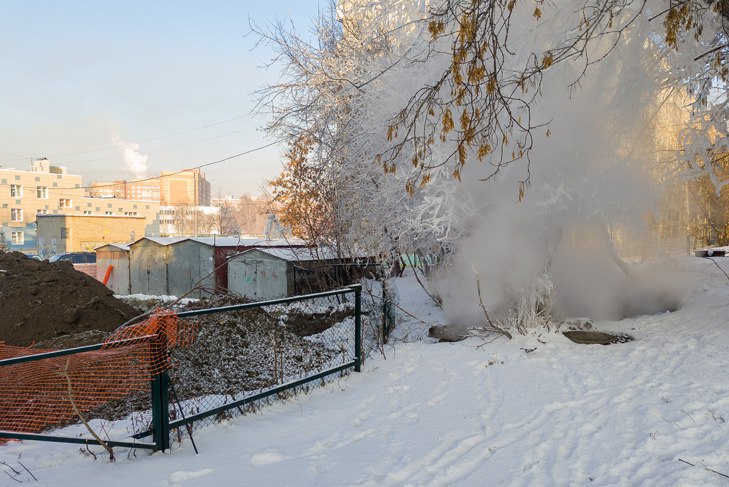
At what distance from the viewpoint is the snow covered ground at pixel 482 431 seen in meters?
3.51

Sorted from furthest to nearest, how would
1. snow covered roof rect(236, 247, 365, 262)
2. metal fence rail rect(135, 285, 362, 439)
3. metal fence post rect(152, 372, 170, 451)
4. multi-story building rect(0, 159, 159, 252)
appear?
A: multi-story building rect(0, 159, 159, 252) < snow covered roof rect(236, 247, 365, 262) < metal fence rail rect(135, 285, 362, 439) < metal fence post rect(152, 372, 170, 451)

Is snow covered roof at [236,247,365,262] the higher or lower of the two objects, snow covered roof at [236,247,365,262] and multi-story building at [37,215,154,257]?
the lower

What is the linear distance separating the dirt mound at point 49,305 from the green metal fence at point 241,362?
154 inches

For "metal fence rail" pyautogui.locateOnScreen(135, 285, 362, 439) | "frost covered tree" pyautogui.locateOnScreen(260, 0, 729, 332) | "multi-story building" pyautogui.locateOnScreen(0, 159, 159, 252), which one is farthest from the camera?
"multi-story building" pyautogui.locateOnScreen(0, 159, 159, 252)

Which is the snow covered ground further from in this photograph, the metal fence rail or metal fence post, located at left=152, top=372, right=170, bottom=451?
the metal fence rail

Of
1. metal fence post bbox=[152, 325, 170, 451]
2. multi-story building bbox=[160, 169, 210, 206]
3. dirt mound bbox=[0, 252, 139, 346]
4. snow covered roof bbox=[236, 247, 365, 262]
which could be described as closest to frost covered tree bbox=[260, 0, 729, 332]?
metal fence post bbox=[152, 325, 170, 451]

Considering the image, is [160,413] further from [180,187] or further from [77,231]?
[180,187]

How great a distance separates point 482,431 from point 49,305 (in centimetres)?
1093

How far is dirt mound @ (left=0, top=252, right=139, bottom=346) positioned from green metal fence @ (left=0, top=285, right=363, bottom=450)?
3900mm

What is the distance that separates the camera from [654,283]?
9953 millimetres

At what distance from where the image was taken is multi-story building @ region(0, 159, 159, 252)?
68.9 m

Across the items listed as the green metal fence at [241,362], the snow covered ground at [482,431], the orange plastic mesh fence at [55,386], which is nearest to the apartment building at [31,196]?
the green metal fence at [241,362]

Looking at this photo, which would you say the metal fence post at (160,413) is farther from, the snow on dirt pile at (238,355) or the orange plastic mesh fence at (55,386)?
the snow on dirt pile at (238,355)

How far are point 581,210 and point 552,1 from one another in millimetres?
3089
